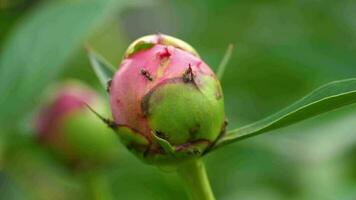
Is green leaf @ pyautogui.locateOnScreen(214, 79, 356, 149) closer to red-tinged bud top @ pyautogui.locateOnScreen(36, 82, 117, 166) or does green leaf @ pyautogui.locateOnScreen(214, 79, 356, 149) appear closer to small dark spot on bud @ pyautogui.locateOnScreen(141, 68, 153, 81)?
small dark spot on bud @ pyautogui.locateOnScreen(141, 68, 153, 81)

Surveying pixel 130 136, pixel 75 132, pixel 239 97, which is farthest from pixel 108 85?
pixel 239 97

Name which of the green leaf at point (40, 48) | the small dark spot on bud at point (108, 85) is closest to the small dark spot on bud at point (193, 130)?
the small dark spot on bud at point (108, 85)

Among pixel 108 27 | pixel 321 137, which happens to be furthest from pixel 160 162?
pixel 108 27

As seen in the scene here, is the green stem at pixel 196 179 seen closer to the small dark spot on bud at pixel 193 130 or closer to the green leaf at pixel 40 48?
the small dark spot on bud at pixel 193 130

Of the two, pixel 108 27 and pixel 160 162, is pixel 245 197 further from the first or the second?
pixel 108 27

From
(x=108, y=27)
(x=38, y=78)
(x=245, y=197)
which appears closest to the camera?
(x=38, y=78)

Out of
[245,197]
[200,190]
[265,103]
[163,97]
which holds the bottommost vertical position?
[245,197]
